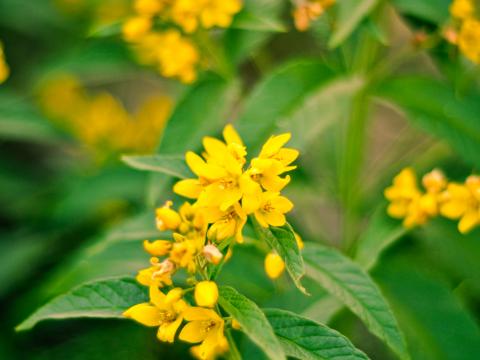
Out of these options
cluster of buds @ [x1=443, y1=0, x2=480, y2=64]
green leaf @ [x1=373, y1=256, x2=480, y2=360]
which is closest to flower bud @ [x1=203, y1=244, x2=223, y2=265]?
green leaf @ [x1=373, y1=256, x2=480, y2=360]

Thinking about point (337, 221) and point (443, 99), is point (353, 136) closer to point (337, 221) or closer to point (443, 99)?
point (443, 99)

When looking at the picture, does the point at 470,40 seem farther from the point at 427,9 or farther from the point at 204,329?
the point at 204,329

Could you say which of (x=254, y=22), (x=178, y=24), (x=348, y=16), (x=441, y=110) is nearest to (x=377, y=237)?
(x=441, y=110)

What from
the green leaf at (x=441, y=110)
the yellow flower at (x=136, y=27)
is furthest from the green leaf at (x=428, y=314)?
the yellow flower at (x=136, y=27)

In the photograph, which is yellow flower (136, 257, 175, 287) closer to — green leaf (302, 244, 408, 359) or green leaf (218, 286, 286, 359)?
green leaf (218, 286, 286, 359)

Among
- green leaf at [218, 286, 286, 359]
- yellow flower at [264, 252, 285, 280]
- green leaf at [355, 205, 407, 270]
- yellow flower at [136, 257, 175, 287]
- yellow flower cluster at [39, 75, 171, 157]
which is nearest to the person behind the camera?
green leaf at [218, 286, 286, 359]

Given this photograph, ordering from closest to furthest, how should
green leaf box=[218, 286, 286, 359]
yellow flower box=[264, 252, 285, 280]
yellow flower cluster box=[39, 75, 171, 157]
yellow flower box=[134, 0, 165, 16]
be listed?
green leaf box=[218, 286, 286, 359]
yellow flower box=[264, 252, 285, 280]
yellow flower box=[134, 0, 165, 16]
yellow flower cluster box=[39, 75, 171, 157]

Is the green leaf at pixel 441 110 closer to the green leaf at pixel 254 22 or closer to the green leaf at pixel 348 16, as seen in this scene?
the green leaf at pixel 348 16
